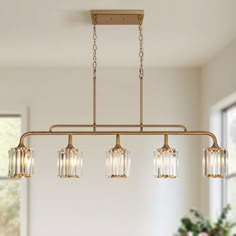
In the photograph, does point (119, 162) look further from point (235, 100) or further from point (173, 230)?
point (173, 230)

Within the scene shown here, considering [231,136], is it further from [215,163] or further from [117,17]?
[215,163]

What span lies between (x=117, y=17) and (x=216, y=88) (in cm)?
158

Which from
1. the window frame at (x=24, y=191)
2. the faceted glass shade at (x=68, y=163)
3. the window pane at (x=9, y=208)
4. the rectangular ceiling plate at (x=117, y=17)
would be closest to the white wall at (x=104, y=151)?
the window frame at (x=24, y=191)

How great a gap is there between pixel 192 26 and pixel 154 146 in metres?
1.76

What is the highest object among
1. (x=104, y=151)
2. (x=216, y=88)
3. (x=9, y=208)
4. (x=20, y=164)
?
(x=216, y=88)

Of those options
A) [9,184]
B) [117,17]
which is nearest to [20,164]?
[117,17]

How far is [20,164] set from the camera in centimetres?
335

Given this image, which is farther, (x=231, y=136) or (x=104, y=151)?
(x=104, y=151)

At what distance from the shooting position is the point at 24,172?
132 inches

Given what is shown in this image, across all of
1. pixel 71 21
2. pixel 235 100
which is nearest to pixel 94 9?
pixel 71 21

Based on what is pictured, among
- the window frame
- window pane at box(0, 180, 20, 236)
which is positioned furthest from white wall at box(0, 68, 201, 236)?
window pane at box(0, 180, 20, 236)

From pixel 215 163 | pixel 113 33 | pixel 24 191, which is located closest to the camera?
pixel 215 163

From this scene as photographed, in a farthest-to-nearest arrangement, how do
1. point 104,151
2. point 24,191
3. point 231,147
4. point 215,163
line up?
point 104,151 → point 24,191 → point 231,147 → point 215,163

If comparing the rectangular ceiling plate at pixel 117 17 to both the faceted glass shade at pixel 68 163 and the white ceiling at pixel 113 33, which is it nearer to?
the white ceiling at pixel 113 33
